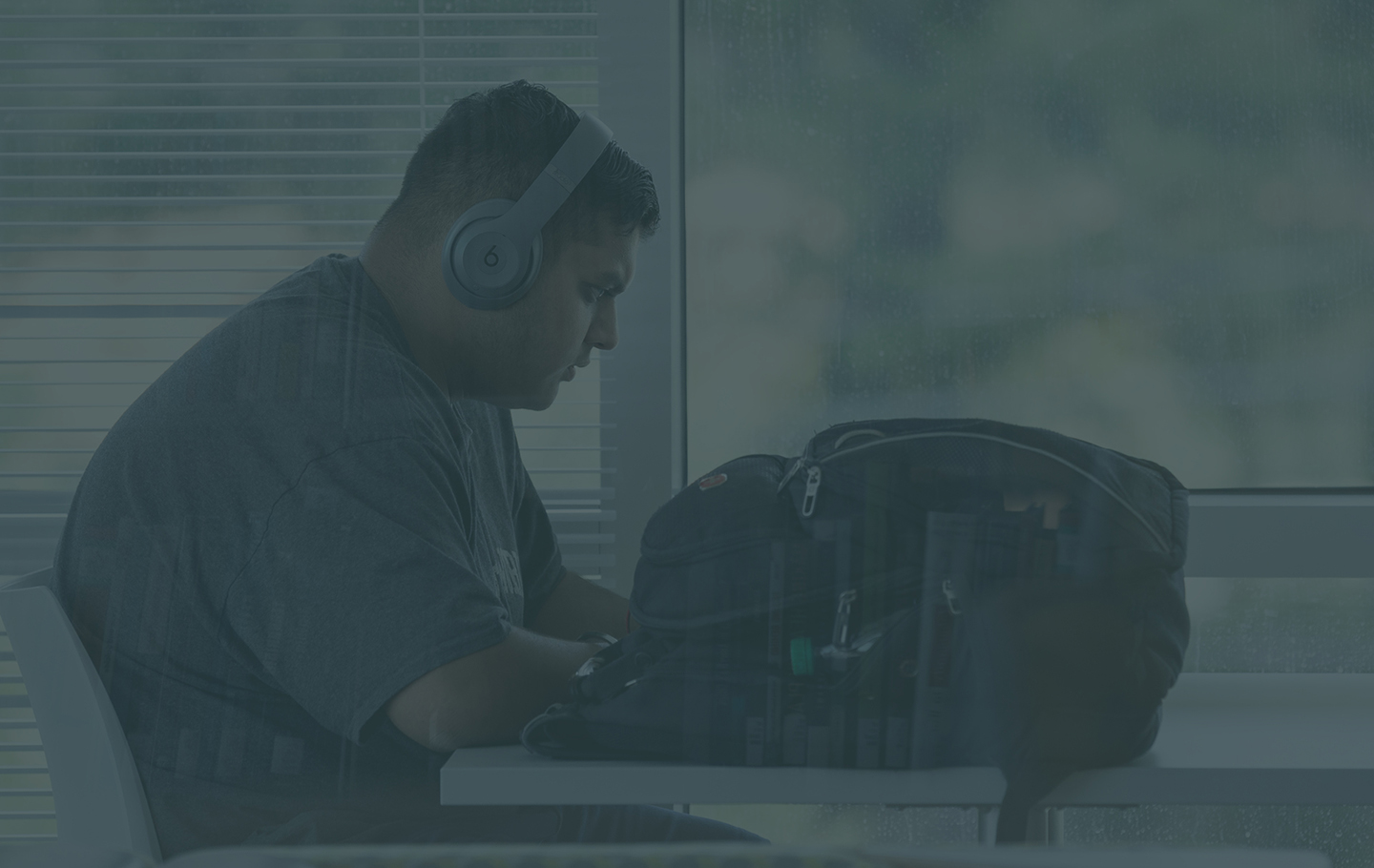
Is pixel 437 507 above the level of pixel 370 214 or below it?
below

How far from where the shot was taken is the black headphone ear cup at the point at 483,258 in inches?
36.1

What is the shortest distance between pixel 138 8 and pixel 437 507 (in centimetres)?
93

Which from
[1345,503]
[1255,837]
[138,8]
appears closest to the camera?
[1255,837]

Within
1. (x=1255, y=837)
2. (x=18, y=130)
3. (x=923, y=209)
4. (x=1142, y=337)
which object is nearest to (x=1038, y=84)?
(x=923, y=209)

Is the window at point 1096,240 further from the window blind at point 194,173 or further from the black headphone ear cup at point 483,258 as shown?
the black headphone ear cup at point 483,258

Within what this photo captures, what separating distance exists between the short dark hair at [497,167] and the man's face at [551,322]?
1.0 inches

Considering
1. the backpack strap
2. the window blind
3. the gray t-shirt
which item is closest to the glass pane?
the window blind

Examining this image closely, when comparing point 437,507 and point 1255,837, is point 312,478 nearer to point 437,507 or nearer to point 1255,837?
point 437,507

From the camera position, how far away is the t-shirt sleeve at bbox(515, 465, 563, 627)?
1125 millimetres

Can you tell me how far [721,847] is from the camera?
0.35 m

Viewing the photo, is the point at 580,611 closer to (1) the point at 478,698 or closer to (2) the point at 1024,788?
(1) the point at 478,698

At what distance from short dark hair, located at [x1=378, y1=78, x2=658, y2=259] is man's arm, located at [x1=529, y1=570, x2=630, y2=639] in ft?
1.24

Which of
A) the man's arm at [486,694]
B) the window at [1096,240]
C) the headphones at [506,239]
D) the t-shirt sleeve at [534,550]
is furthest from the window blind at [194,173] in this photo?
the man's arm at [486,694]

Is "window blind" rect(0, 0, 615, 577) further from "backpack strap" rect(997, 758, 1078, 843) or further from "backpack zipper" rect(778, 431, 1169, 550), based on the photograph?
"backpack strap" rect(997, 758, 1078, 843)
